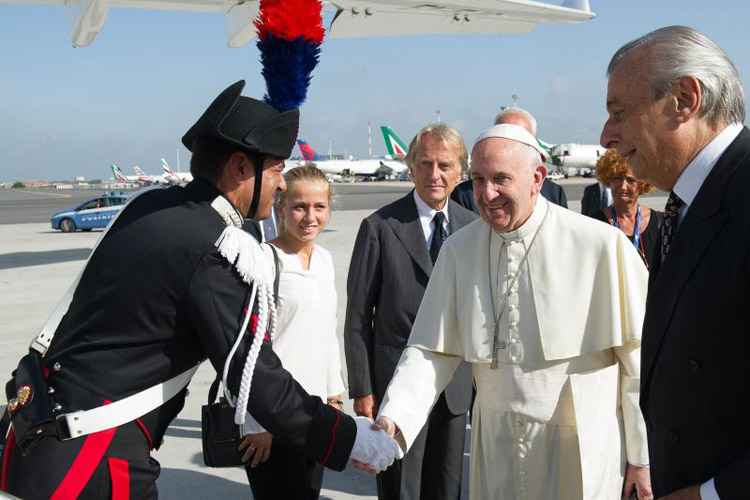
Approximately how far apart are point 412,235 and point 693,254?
2.18 m

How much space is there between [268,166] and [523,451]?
1.39 meters

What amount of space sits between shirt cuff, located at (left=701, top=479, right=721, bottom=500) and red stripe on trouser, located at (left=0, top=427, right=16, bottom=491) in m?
1.92

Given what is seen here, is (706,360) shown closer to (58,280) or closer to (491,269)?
(491,269)

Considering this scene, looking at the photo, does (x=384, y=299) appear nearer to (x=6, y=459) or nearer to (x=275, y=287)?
(x=275, y=287)

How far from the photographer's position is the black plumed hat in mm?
2316

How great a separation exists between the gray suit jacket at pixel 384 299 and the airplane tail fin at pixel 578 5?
41.2 ft

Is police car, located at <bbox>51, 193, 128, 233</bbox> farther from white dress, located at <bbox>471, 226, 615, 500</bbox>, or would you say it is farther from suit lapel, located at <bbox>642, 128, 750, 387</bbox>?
suit lapel, located at <bbox>642, 128, 750, 387</bbox>

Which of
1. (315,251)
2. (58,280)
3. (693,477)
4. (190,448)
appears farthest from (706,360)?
(58,280)

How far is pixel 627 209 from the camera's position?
474cm

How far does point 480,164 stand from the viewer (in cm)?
274

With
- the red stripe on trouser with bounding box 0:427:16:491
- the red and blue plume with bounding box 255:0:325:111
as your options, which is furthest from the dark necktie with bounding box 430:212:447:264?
the red stripe on trouser with bounding box 0:427:16:491

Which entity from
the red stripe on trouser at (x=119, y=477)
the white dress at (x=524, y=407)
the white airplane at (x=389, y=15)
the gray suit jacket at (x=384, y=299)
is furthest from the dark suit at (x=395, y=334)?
the white airplane at (x=389, y=15)

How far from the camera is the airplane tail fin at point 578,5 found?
1501 centimetres

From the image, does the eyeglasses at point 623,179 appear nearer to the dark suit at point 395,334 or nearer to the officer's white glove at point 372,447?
the dark suit at point 395,334
